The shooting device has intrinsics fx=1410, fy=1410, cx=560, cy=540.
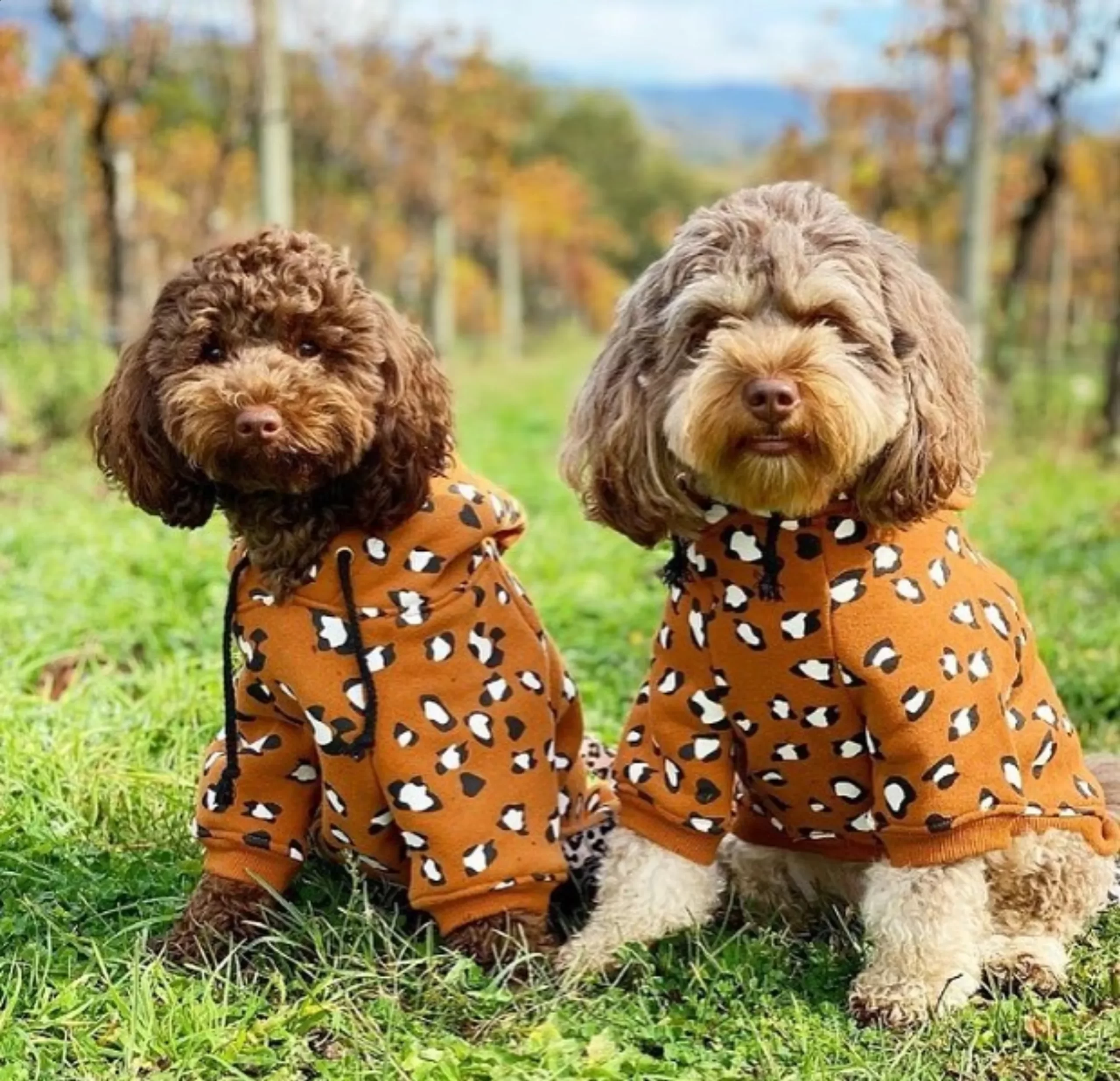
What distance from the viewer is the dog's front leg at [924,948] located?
9.56 ft

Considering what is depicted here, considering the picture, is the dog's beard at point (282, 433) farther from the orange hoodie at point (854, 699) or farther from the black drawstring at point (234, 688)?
the orange hoodie at point (854, 699)

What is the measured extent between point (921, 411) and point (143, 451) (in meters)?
1.65

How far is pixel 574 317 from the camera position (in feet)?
166

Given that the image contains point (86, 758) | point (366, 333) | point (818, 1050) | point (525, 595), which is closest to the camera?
point (818, 1050)

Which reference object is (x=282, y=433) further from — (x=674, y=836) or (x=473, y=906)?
(x=674, y=836)

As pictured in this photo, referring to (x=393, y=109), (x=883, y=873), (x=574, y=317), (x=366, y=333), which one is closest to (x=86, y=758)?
(x=366, y=333)

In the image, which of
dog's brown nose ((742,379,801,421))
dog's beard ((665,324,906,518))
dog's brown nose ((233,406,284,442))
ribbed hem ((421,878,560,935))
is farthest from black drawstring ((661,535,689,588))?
dog's brown nose ((233,406,284,442))

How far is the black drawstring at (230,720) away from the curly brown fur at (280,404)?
0.10 m

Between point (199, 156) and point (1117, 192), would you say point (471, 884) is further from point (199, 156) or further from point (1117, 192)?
point (1117, 192)

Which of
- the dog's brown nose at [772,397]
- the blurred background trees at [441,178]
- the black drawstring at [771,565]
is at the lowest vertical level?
the blurred background trees at [441,178]

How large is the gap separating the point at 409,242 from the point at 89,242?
854 cm

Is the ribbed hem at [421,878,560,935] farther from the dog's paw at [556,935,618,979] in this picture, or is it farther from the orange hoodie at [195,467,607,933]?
the dog's paw at [556,935,618,979]

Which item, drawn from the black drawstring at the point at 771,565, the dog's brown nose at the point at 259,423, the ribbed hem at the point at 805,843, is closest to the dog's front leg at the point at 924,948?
the ribbed hem at the point at 805,843

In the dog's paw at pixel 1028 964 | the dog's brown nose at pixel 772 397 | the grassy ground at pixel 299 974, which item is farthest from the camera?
the dog's paw at pixel 1028 964
